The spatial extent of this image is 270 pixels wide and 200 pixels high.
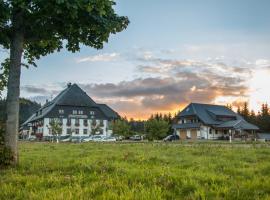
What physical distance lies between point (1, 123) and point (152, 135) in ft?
171

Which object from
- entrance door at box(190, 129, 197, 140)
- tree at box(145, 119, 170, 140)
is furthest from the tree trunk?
entrance door at box(190, 129, 197, 140)

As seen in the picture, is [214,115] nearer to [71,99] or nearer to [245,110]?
[71,99]

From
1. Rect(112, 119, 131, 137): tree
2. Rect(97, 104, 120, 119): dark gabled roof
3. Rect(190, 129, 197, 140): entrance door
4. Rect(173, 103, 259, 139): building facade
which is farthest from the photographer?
Rect(97, 104, 120, 119): dark gabled roof

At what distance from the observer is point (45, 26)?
13.5 metres

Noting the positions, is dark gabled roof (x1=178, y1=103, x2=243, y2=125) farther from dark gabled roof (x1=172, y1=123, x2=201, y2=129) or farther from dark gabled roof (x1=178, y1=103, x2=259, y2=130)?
dark gabled roof (x1=172, y1=123, x2=201, y2=129)

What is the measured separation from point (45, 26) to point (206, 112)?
290 feet

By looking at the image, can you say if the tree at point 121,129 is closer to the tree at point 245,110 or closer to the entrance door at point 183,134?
the entrance door at point 183,134

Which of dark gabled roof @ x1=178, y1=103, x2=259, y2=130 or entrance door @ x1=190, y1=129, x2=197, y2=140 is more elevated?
dark gabled roof @ x1=178, y1=103, x2=259, y2=130

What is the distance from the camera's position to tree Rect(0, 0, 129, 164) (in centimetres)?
1192

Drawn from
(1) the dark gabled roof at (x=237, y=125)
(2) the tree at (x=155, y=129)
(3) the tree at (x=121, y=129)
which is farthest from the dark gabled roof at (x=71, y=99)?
(2) the tree at (x=155, y=129)

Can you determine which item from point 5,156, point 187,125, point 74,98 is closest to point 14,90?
point 5,156

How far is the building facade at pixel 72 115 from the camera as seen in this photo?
337 feet

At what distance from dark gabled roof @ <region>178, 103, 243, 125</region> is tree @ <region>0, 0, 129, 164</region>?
8199 centimetres

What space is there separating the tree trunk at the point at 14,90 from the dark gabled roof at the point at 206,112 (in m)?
83.0
